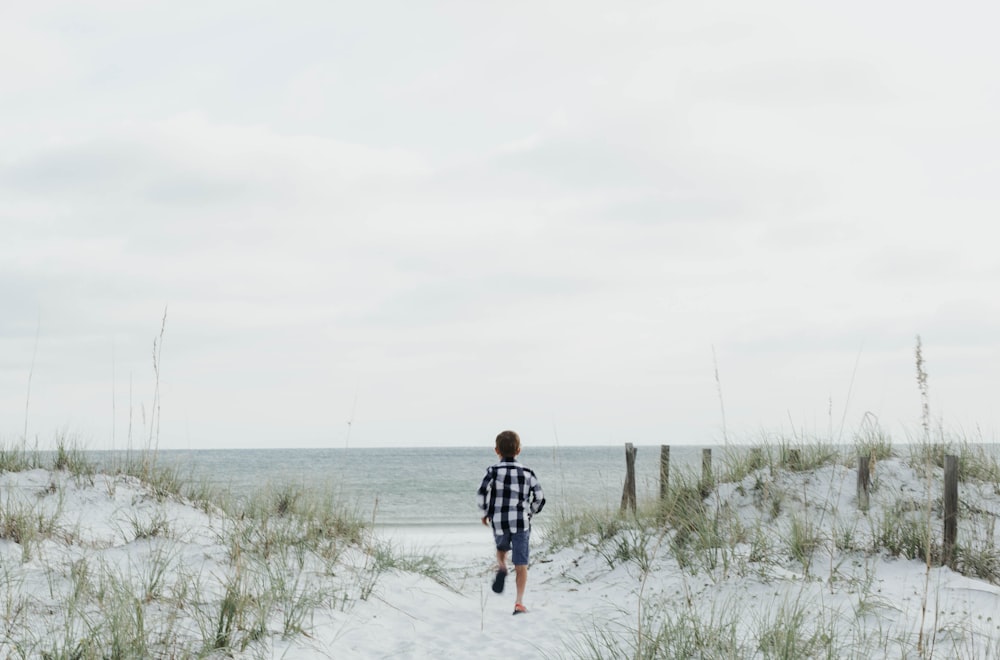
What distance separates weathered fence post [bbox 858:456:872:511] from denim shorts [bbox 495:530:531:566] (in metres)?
4.24

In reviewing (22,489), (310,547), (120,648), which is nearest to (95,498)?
(22,489)

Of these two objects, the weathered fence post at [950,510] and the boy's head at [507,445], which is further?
the weathered fence post at [950,510]

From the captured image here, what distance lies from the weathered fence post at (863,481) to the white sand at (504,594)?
0.16 metres

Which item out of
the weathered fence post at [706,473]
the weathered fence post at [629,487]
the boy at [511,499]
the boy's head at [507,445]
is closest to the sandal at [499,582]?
the boy at [511,499]

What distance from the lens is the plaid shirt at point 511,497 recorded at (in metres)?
7.35

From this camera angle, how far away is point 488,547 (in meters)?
15.3

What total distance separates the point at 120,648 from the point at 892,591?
236 inches

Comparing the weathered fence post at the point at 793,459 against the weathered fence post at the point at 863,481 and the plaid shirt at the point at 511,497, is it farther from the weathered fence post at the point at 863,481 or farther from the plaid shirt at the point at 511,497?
the plaid shirt at the point at 511,497

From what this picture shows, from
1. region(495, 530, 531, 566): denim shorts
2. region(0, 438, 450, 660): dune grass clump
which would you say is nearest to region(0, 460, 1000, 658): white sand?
region(0, 438, 450, 660): dune grass clump

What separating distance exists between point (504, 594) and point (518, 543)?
990 mm

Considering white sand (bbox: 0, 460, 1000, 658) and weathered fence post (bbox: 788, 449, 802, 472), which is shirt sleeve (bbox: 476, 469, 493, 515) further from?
weathered fence post (bbox: 788, 449, 802, 472)

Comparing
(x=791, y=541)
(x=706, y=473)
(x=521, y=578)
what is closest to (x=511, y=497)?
(x=521, y=578)

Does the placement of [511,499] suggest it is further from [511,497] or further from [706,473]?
[706,473]

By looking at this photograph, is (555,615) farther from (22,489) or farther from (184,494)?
(22,489)
